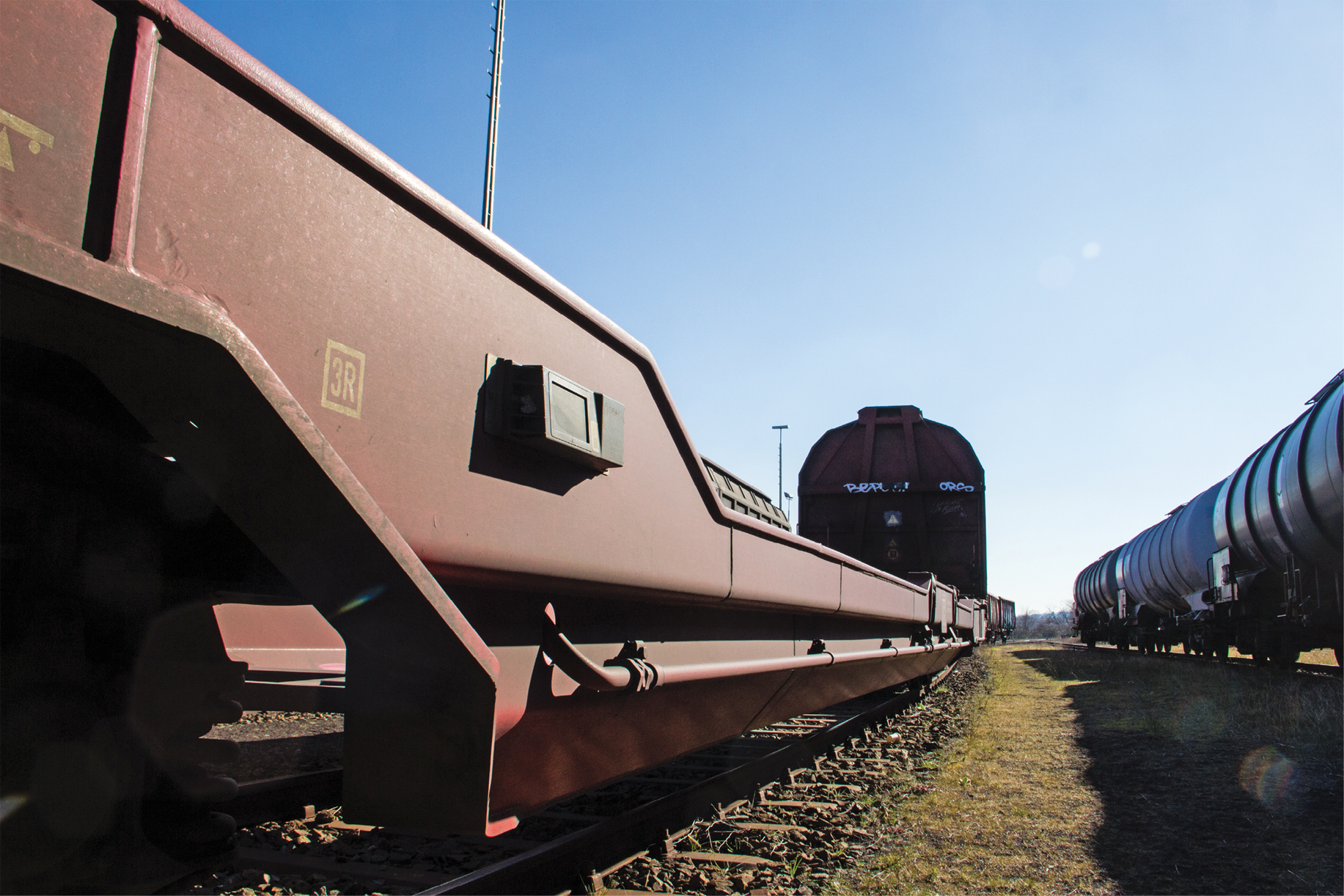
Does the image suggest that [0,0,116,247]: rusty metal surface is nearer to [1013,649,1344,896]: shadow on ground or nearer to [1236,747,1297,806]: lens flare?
[1013,649,1344,896]: shadow on ground

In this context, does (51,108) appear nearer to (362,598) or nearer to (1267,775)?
(362,598)

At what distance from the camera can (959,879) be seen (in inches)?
119

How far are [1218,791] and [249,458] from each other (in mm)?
5366

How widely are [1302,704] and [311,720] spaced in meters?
9.13

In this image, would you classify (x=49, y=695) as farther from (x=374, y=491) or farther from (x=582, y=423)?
(x=582, y=423)

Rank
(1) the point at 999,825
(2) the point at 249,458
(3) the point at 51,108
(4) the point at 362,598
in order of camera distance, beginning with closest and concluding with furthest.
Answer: (3) the point at 51,108
(2) the point at 249,458
(4) the point at 362,598
(1) the point at 999,825

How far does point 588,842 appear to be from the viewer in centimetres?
283

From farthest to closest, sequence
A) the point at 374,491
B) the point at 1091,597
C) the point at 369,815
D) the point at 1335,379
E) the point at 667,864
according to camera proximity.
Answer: the point at 1091,597 < the point at 1335,379 < the point at 667,864 < the point at 369,815 < the point at 374,491

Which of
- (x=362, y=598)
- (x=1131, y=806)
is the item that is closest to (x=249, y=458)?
(x=362, y=598)

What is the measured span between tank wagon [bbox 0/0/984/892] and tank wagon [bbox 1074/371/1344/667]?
1049cm

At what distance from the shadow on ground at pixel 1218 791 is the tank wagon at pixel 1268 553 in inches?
68.7

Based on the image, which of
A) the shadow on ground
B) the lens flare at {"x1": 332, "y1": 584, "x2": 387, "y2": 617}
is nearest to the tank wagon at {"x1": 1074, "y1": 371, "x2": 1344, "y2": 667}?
the shadow on ground

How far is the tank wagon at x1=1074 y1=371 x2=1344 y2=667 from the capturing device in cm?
968

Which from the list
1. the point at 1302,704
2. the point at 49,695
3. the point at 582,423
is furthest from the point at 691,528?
the point at 1302,704
